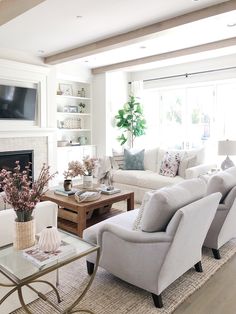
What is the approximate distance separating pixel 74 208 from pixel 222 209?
1607mm

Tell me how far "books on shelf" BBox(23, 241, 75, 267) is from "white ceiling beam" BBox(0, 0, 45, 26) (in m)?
2.26

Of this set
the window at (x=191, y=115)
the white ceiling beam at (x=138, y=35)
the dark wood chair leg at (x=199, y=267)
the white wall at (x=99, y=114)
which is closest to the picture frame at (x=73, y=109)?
the white wall at (x=99, y=114)

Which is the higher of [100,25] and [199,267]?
[100,25]

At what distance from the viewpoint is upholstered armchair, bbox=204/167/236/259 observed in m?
2.73

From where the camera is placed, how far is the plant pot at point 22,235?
5.81 feet

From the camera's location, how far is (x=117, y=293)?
225cm

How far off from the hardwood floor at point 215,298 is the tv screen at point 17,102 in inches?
170

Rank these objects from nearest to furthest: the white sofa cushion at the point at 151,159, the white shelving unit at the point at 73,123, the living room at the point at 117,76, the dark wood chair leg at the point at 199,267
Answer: the dark wood chair leg at the point at 199,267 < the living room at the point at 117,76 < the white sofa cushion at the point at 151,159 < the white shelving unit at the point at 73,123

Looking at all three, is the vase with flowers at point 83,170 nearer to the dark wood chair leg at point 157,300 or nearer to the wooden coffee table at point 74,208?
the wooden coffee table at point 74,208

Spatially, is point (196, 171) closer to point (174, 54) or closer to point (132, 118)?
point (174, 54)

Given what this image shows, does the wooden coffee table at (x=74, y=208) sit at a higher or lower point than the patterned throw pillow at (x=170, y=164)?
lower

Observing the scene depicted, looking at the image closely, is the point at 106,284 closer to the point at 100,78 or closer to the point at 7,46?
the point at 7,46

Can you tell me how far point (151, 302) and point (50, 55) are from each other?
476 cm

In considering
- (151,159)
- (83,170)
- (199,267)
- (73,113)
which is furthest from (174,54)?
(199,267)
